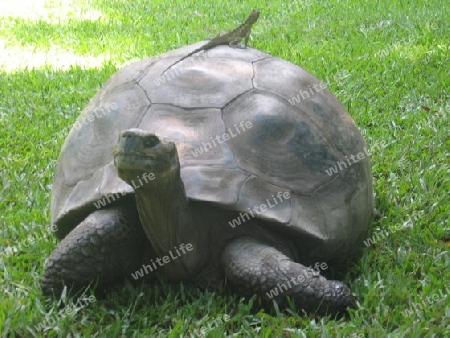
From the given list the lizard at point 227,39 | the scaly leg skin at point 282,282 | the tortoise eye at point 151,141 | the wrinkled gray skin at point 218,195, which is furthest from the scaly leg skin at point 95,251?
the lizard at point 227,39

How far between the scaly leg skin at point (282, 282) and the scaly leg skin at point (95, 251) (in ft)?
1.41

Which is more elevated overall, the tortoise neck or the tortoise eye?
the tortoise eye

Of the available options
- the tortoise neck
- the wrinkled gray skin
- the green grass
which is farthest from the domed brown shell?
the green grass

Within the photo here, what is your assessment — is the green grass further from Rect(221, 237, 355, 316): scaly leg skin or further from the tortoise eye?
the tortoise eye

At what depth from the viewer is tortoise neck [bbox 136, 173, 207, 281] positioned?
2.37 m

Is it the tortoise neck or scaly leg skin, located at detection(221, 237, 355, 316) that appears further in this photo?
scaly leg skin, located at detection(221, 237, 355, 316)

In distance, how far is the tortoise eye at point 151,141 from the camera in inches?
85.7

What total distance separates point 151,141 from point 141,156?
6cm

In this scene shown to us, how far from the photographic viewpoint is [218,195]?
2.54m

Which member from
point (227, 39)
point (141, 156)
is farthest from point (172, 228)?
point (227, 39)

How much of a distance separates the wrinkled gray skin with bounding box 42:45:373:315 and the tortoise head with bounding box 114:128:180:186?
0.04 ft

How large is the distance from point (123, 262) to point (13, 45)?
5.27 metres

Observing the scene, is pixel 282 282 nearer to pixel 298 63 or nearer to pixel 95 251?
pixel 95 251

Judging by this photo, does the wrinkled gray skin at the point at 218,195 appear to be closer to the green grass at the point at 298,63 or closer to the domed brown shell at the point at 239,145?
the domed brown shell at the point at 239,145
